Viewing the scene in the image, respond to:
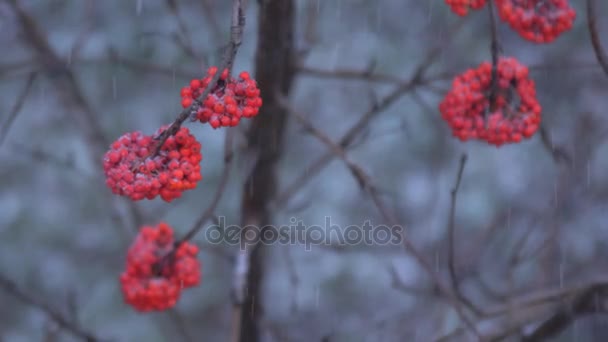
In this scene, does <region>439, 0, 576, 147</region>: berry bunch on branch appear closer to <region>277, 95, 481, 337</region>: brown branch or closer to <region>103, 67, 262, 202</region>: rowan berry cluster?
<region>277, 95, 481, 337</region>: brown branch

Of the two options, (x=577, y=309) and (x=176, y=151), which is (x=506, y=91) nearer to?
(x=577, y=309)

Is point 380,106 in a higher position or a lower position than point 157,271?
higher

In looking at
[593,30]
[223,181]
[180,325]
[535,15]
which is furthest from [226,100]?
[180,325]

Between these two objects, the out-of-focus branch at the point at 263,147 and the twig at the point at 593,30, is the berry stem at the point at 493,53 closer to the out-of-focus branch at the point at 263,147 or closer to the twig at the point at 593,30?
the twig at the point at 593,30

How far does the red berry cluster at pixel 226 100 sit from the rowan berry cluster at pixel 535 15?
637 mm

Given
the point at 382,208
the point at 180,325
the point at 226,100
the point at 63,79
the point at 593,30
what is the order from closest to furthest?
the point at 226,100 < the point at 593,30 < the point at 382,208 < the point at 180,325 < the point at 63,79

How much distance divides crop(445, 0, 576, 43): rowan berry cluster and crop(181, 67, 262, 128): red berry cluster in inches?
25.1

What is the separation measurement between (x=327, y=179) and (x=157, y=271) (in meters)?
2.17

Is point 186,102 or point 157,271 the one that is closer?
point 186,102

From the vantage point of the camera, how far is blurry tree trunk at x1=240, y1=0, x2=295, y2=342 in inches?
61.3

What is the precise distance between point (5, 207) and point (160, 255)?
2365mm

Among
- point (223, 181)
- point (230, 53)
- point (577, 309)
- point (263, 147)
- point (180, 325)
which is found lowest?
point (180, 325)

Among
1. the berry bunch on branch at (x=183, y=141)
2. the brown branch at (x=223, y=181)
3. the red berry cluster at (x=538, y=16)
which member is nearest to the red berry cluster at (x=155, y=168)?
the berry bunch on branch at (x=183, y=141)

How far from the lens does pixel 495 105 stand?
1.47 meters
